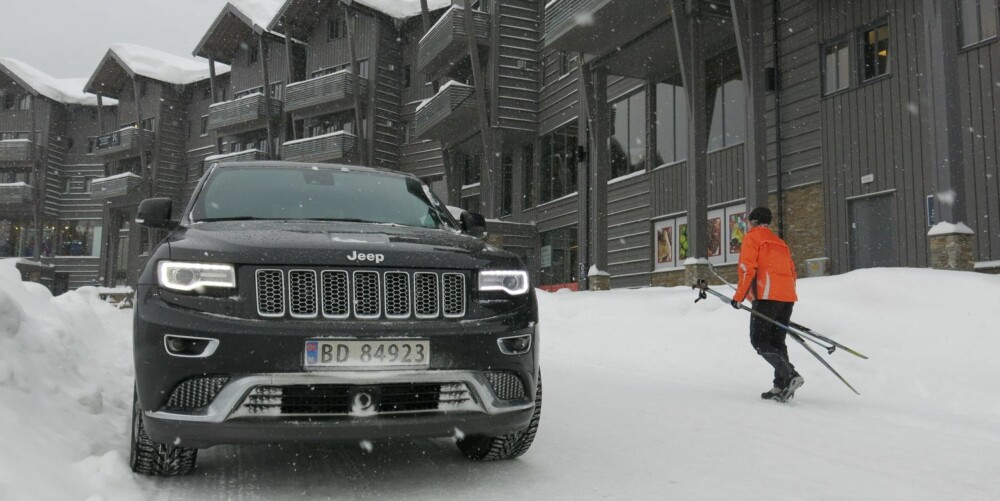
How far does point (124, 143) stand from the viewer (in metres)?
42.9

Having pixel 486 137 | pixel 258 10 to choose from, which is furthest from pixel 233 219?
pixel 258 10

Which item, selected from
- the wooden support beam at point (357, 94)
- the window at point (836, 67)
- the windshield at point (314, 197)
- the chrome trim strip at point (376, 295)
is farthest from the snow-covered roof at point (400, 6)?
the chrome trim strip at point (376, 295)

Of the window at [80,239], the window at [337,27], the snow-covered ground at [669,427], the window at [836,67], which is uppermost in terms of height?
the window at [337,27]

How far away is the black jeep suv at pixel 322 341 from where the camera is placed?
3.21m

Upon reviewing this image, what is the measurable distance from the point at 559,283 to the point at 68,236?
36552 mm

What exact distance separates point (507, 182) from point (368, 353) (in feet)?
82.0

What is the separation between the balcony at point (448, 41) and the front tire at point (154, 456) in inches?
847

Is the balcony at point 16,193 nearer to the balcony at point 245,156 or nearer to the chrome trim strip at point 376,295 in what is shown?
the balcony at point 245,156

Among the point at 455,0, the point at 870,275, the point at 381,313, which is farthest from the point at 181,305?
the point at 455,0

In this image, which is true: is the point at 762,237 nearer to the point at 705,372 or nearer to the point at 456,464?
the point at 705,372

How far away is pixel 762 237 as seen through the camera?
22.7 feet

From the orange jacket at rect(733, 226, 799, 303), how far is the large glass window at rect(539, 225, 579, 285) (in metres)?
16.8

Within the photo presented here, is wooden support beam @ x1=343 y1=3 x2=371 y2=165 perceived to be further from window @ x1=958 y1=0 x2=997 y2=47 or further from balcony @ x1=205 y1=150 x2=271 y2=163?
window @ x1=958 y1=0 x2=997 y2=47

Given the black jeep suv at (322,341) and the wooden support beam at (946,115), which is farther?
the wooden support beam at (946,115)
